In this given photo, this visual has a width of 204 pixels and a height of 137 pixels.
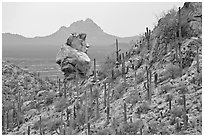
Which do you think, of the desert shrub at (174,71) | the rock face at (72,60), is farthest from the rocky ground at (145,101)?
the rock face at (72,60)

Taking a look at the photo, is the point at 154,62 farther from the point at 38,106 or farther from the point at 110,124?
the point at 38,106

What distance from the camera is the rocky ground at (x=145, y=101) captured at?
1274cm

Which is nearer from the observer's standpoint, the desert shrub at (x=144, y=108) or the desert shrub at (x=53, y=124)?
the desert shrub at (x=144, y=108)

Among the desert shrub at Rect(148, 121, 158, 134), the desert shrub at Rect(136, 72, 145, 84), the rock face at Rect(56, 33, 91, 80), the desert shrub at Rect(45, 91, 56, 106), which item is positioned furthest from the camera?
the rock face at Rect(56, 33, 91, 80)

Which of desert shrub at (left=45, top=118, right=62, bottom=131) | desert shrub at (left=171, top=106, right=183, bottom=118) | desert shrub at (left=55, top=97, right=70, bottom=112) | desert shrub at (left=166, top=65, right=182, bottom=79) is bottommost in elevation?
desert shrub at (left=45, top=118, right=62, bottom=131)

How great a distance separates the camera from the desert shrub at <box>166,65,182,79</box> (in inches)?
648

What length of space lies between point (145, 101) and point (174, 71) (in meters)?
2.49

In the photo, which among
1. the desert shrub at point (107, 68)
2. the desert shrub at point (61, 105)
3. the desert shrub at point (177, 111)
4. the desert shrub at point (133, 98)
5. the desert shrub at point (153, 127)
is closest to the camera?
the desert shrub at point (153, 127)

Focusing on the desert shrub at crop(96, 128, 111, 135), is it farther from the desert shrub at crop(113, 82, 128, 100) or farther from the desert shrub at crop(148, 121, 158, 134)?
the desert shrub at crop(113, 82, 128, 100)

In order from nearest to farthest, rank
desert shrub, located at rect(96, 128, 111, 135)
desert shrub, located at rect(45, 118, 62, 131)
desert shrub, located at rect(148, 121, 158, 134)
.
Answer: desert shrub, located at rect(148, 121, 158, 134)
desert shrub, located at rect(96, 128, 111, 135)
desert shrub, located at rect(45, 118, 62, 131)

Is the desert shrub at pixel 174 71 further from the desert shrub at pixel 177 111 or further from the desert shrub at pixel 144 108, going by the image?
the desert shrub at pixel 177 111

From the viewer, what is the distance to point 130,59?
77.6 ft

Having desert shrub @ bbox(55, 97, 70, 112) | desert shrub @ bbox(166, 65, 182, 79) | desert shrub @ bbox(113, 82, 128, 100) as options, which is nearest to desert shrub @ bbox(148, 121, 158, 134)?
desert shrub @ bbox(166, 65, 182, 79)

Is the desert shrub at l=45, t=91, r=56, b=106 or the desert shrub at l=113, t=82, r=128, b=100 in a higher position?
the desert shrub at l=113, t=82, r=128, b=100
